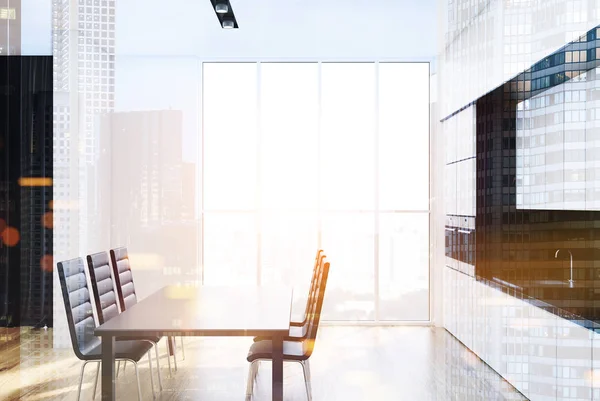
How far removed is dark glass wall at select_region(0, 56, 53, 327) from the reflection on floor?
0.26m

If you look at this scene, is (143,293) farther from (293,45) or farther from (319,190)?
(293,45)

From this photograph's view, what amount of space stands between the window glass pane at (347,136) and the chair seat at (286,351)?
2.29 m

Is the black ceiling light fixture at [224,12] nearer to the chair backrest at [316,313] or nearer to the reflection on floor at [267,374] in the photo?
the chair backrest at [316,313]

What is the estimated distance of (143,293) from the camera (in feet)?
13.8

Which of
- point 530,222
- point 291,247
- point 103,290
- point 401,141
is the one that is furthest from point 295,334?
point 401,141

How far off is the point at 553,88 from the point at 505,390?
155cm

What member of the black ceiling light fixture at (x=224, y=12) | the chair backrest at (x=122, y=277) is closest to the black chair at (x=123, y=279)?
the chair backrest at (x=122, y=277)

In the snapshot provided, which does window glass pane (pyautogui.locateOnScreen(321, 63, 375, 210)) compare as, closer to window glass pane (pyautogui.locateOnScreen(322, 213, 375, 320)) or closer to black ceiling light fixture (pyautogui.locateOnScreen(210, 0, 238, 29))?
window glass pane (pyautogui.locateOnScreen(322, 213, 375, 320))

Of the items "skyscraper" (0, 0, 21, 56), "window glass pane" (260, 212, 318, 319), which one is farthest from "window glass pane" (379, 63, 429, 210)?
"skyscraper" (0, 0, 21, 56)

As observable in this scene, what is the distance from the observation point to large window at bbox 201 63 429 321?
17.0ft

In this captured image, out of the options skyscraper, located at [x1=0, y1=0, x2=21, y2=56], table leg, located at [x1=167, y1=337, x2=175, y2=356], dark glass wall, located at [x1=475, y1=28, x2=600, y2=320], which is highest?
skyscraper, located at [x1=0, y1=0, x2=21, y2=56]

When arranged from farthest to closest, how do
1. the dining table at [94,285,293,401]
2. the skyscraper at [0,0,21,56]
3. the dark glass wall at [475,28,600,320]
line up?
the skyscraper at [0,0,21,56] < the dining table at [94,285,293,401] < the dark glass wall at [475,28,600,320]

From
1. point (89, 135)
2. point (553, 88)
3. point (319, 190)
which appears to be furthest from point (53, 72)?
point (553, 88)

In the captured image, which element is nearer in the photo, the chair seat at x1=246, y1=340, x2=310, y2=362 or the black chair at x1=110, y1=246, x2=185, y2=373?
the chair seat at x1=246, y1=340, x2=310, y2=362
